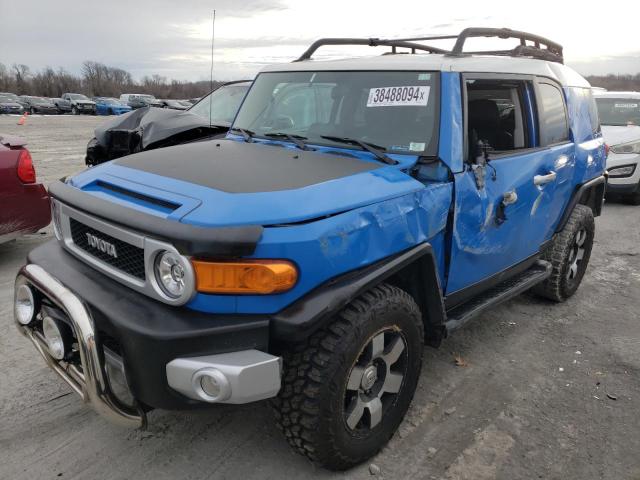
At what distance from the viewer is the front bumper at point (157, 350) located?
2076mm

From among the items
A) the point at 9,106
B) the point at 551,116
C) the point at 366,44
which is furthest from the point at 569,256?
the point at 9,106

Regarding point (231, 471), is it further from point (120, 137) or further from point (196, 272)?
point (120, 137)

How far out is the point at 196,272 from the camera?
2.12 m

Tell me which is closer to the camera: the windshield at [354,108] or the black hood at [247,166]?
the black hood at [247,166]

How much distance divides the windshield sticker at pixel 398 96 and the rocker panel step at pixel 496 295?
4.16ft

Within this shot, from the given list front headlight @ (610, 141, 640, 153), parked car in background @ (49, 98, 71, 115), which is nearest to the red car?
front headlight @ (610, 141, 640, 153)

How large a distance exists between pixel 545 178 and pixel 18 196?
14.9 ft

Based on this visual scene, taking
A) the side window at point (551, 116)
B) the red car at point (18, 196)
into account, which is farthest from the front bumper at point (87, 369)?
the side window at point (551, 116)

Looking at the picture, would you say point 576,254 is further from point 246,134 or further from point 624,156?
point 624,156

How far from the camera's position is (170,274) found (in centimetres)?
221

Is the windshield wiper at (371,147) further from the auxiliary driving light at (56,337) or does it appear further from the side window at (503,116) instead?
the auxiliary driving light at (56,337)

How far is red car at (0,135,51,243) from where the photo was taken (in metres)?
4.93

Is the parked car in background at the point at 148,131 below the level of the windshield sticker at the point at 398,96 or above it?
below

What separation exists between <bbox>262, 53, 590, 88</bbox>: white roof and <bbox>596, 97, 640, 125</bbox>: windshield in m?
7.00
